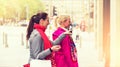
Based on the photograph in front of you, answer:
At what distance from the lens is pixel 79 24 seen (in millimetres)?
4418

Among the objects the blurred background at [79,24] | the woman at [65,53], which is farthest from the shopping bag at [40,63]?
the blurred background at [79,24]

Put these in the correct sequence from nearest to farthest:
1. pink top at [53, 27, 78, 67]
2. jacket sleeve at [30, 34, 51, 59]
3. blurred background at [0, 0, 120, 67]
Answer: jacket sleeve at [30, 34, 51, 59]
pink top at [53, 27, 78, 67]
blurred background at [0, 0, 120, 67]

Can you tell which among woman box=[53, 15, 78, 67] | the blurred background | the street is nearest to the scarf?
woman box=[53, 15, 78, 67]

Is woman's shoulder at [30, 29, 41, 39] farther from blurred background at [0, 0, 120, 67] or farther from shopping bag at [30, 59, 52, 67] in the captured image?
blurred background at [0, 0, 120, 67]

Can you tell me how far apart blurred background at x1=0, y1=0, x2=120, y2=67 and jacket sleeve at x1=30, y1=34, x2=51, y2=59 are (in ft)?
4.93

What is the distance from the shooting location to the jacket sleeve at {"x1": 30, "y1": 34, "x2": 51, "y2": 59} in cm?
277

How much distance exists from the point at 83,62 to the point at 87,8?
31.4 inches

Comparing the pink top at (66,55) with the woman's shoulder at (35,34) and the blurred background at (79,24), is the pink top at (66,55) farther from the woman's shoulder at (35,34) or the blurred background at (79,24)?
the blurred background at (79,24)

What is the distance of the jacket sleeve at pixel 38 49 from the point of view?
2.77 meters

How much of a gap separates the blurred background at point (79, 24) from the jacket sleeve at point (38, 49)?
1502mm

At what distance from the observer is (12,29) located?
14.7ft

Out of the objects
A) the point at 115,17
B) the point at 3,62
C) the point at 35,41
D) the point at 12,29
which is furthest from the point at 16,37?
the point at 35,41

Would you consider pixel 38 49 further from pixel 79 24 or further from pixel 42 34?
pixel 79 24

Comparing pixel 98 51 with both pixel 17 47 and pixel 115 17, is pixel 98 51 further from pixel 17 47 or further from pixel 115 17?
pixel 17 47
